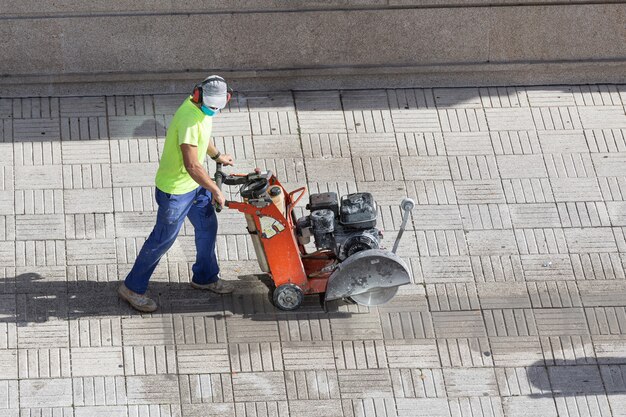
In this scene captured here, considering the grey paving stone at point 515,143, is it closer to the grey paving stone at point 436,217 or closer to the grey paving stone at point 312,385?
the grey paving stone at point 436,217

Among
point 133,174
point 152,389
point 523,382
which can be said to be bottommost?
point 523,382

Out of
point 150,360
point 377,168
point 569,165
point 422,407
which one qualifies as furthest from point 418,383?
point 569,165

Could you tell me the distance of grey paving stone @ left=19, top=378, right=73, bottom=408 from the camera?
749cm

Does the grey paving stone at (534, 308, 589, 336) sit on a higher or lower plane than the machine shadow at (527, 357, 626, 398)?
higher

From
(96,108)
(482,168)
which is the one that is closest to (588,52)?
(482,168)

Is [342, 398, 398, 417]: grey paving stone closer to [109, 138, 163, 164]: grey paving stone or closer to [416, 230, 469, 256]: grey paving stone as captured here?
[416, 230, 469, 256]: grey paving stone

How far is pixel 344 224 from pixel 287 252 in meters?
0.42

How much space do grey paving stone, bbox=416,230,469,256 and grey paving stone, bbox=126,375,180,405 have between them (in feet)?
6.97

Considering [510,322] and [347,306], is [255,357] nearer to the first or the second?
[347,306]

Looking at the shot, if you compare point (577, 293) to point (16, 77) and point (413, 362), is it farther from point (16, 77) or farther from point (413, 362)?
point (16, 77)

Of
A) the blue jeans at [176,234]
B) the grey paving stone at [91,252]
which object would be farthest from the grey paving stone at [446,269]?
the grey paving stone at [91,252]

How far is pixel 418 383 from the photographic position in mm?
7785

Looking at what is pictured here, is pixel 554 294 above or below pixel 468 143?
below

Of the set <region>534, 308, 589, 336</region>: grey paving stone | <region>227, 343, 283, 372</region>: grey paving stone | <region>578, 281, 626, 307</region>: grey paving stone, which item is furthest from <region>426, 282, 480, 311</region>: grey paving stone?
<region>227, 343, 283, 372</region>: grey paving stone
